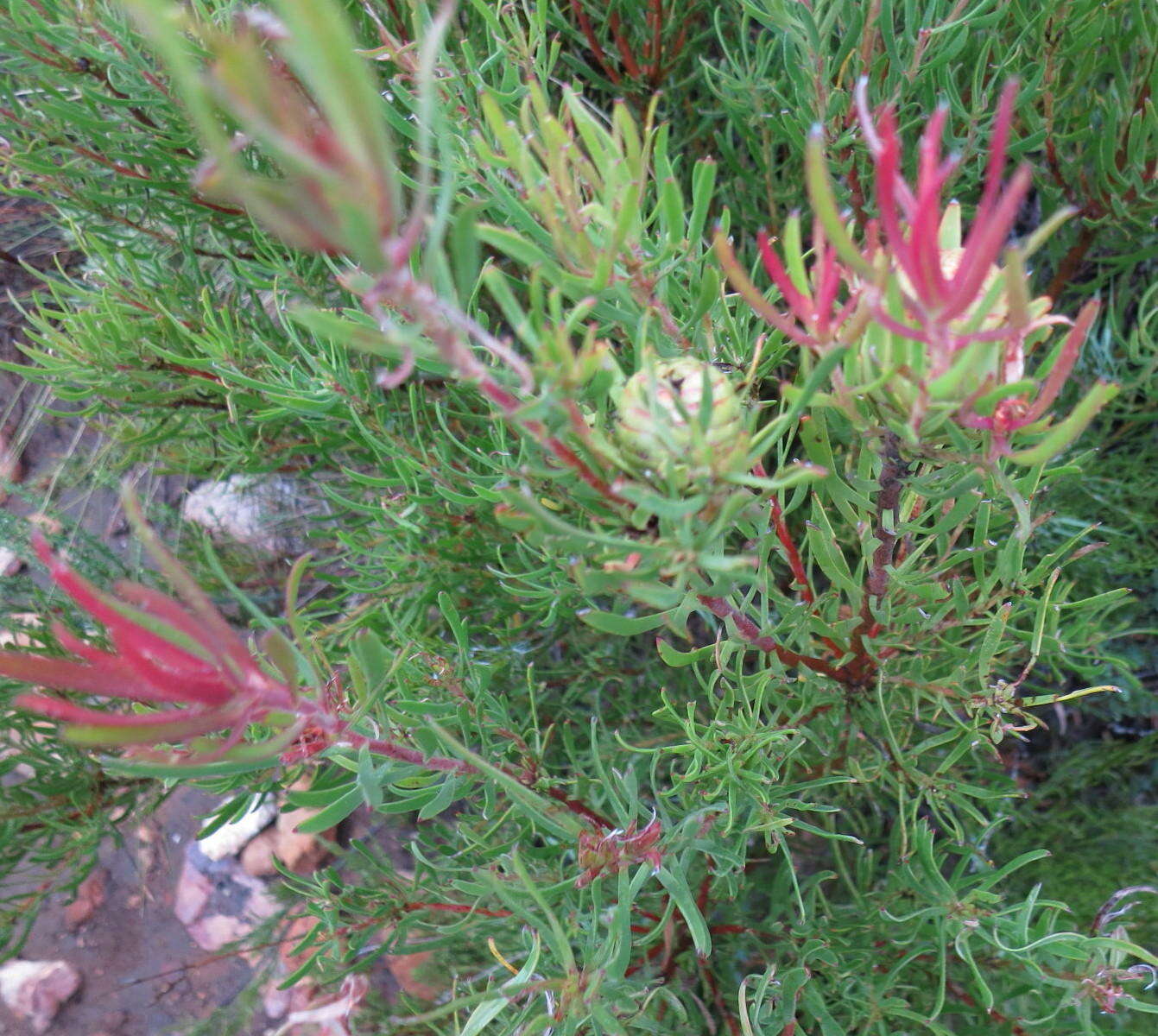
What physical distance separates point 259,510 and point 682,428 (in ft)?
5.07

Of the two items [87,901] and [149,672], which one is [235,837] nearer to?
[87,901]


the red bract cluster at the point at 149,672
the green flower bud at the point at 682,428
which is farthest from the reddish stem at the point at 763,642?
the red bract cluster at the point at 149,672

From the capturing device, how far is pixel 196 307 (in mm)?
1040

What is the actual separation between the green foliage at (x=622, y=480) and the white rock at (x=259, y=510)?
0.23m

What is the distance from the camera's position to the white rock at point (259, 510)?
1.59 metres

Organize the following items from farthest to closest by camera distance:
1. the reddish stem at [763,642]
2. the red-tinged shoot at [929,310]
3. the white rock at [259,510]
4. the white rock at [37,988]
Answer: the white rock at [37,988] → the white rock at [259,510] → the reddish stem at [763,642] → the red-tinged shoot at [929,310]

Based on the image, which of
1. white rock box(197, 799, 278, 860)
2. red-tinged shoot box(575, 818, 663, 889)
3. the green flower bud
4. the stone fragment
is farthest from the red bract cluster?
the stone fragment

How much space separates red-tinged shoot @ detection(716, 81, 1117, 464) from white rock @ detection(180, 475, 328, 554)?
1.26 metres

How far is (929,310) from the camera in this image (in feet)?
1.00

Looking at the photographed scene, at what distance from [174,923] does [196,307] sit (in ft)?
4.56

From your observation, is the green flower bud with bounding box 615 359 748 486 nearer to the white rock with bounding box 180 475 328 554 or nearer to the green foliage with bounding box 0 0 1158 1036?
the green foliage with bounding box 0 0 1158 1036

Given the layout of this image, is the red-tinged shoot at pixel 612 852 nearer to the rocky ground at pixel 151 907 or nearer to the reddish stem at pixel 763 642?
the reddish stem at pixel 763 642

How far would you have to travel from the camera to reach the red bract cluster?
288 millimetres

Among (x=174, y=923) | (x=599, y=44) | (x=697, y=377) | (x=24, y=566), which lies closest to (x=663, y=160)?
(x=697, y=377)
